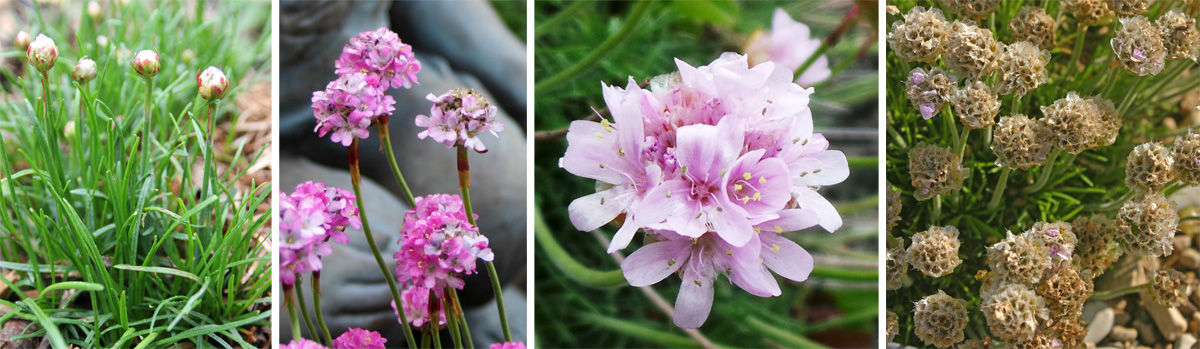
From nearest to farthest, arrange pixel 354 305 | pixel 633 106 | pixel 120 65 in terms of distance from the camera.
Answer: pixel 633 106 < pixel 354 305 < pixel 120 65

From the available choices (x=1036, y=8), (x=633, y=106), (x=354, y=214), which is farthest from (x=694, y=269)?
(x=1036, y=8)

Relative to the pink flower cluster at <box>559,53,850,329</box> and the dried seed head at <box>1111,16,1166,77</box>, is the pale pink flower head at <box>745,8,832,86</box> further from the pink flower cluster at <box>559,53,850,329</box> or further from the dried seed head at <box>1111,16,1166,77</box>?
the dried seed head at <box>1111,16,1166,77</box>

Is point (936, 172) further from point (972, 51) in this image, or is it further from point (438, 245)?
point (438, 245)

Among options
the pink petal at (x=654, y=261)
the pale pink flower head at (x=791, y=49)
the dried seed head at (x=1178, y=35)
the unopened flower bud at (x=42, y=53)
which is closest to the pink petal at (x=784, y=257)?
the pink petal at (x=654, y=261)

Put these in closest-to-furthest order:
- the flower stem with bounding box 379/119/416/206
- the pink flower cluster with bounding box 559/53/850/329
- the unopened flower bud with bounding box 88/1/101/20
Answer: the pink flower cluster with bounding box 559/53/850/329
the flower stem with bounding box 379/119/416/206
the unopened flower bud with bounding box 88/1/101/20

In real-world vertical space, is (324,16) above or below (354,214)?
above

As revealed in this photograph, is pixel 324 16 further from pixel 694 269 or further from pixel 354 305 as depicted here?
pixel 694 269

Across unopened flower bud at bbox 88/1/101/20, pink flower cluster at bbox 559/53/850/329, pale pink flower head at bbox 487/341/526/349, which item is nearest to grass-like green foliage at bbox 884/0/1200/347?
pink flower cluster at bbox 559/53/850/329
